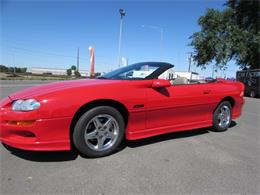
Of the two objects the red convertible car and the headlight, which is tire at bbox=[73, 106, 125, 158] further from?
the headlight

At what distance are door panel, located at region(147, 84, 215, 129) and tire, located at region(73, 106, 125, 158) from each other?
0.54m

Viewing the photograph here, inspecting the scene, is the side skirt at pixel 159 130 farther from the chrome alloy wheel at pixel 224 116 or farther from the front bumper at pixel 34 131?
the front bumper at pixel 34 131

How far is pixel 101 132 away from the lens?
3.16 metres

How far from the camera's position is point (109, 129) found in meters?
3.23

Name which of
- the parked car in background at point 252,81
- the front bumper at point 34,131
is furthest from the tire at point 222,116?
the parked car in background at point 252,81

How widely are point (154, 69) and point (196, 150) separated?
57.0 inches

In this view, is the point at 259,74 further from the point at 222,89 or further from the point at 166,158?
the point at 166,158

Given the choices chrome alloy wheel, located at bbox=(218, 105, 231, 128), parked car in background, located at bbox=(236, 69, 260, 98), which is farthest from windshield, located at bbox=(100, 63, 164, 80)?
parked car in background, located at bbox=(236, 69, 260, 98)

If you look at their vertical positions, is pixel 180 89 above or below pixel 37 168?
above

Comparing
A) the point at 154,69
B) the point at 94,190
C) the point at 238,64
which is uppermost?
the point at 238,64

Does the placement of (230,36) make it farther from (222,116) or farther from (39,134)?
(39,134)

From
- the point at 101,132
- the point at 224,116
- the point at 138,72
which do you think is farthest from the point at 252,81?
the point at 101,132

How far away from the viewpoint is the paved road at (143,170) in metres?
2.36

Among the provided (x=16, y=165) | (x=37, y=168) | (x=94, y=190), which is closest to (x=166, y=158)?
(x=94, y=190)
